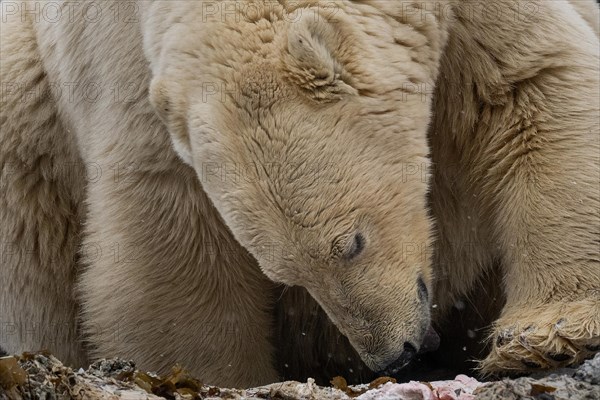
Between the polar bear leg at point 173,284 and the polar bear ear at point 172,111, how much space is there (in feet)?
1.82

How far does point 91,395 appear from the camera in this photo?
2973 mm

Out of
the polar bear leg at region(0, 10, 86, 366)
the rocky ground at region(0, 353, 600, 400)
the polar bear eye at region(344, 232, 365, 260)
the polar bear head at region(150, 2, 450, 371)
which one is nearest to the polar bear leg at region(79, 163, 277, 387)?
the polar bear leg at region(0, 10, 86, 366)

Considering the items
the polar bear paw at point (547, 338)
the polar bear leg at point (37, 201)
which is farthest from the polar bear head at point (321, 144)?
the polar bear leg at point (37, 201)

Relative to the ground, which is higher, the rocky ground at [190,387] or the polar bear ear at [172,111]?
the polar bear ear at [172,111]

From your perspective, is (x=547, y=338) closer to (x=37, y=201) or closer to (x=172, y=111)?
(x=172, y=111)

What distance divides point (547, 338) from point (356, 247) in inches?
31.1

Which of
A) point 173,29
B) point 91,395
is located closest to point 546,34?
point 173,29

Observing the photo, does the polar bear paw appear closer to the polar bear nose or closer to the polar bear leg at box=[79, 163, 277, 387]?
the polar bear nose

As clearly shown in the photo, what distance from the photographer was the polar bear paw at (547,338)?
3.77 meters

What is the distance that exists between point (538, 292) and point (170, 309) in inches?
59.8

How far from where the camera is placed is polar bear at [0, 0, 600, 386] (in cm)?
347

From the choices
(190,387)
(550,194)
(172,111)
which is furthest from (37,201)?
(550,194)

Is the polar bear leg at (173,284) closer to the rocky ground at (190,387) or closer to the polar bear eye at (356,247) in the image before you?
the polar bear eye at (356,247)

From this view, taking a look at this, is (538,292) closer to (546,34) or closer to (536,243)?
(536,243)
